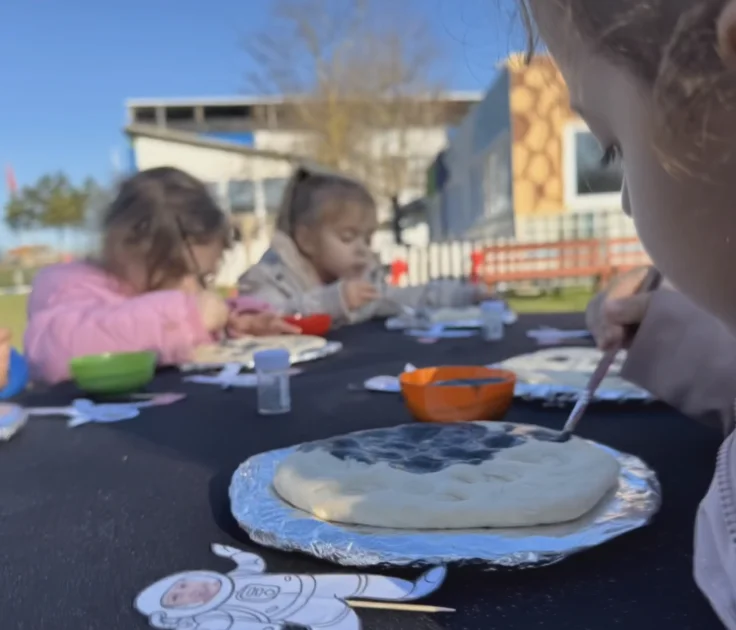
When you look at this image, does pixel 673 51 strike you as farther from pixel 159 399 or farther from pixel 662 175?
pixel 159 399

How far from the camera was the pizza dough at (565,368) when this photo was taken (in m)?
1.00

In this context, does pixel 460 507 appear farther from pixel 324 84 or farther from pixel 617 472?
pixel 324 84

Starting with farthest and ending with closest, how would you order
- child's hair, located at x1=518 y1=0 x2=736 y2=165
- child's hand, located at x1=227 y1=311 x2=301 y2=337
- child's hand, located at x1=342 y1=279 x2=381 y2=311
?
child's hand, located at x1=342 y1=279 x2=381 y2=311 → child's hand, located at x1=227 y1=311 x2=301 y2=337 → child's hair, located at x1=518 y1=0 x2=736 y2=165

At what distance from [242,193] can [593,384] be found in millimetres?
10941

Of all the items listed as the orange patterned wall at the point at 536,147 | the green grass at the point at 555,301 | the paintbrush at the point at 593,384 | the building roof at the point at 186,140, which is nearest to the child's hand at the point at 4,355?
the paintbrush at the point at 593,384

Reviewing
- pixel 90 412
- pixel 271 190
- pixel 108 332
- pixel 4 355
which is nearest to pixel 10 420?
pixel 90 412

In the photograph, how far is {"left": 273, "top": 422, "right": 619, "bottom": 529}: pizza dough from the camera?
0.52 meters

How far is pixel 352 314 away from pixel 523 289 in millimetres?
5509

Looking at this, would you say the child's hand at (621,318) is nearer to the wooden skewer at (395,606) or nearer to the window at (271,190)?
the wooden skewer at (395,606)

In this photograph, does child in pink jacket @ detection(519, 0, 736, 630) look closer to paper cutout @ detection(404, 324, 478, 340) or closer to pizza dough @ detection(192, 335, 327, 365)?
pizza dough @ detection(192, 335, 327, 365)

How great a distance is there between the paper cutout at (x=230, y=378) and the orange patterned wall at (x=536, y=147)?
6577 mm

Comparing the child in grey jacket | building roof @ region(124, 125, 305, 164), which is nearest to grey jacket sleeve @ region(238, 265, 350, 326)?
the child in grey jacket

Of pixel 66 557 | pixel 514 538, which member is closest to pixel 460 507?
pixel 514 538

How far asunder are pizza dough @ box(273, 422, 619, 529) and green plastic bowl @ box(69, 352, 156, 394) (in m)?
0.57
